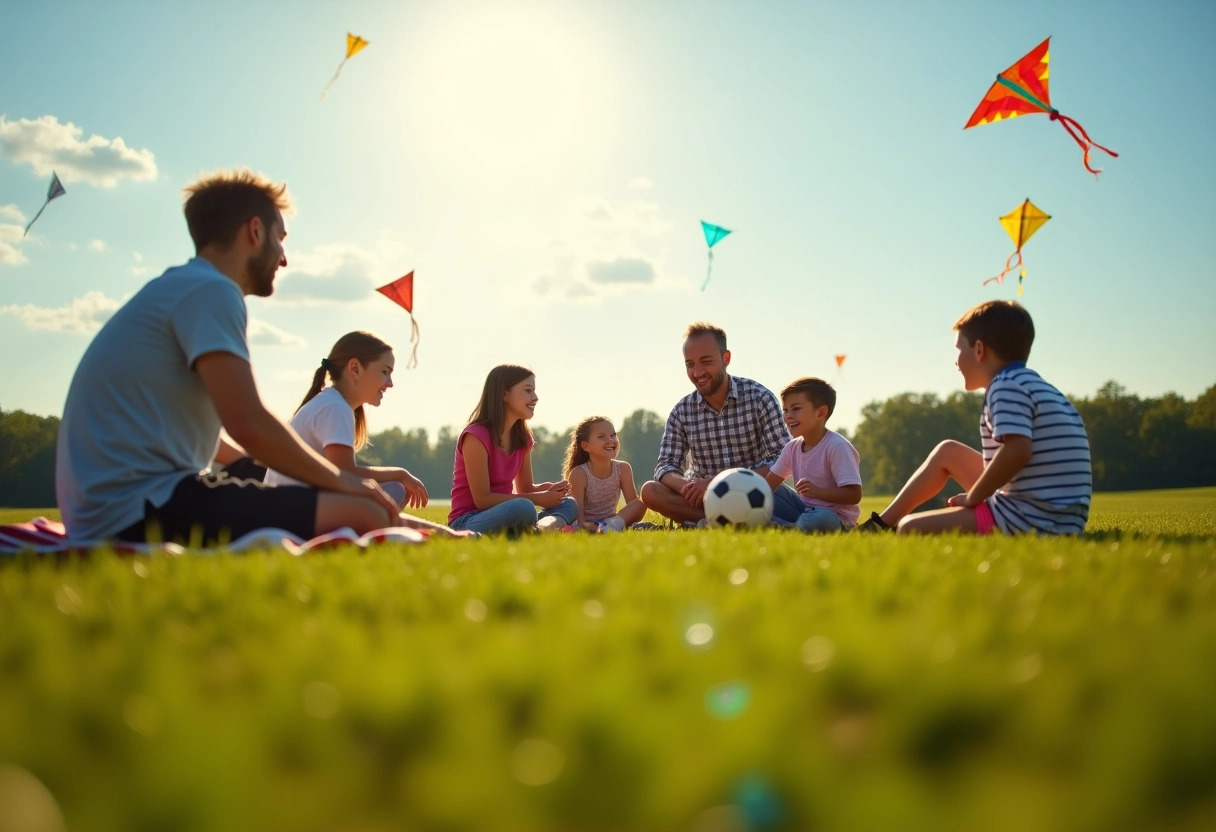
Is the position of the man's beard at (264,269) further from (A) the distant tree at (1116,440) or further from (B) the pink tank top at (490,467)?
(A) the distant tree at (1116,440)

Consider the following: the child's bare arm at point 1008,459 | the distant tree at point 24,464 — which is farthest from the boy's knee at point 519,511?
the distant tree at point 24,464

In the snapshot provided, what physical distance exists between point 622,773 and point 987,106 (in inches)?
427

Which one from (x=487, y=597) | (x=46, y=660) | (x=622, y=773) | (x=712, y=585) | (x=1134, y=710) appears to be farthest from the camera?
(x=712, y=585)

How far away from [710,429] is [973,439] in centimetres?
7072

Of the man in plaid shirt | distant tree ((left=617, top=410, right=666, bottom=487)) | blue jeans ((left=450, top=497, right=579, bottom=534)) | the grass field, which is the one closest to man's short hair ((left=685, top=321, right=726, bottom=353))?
the man in plaid shirt

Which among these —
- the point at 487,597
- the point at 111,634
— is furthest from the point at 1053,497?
the point at 111,634

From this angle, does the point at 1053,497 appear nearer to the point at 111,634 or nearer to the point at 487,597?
the point at 487,597

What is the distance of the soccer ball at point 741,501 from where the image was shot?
6383mm

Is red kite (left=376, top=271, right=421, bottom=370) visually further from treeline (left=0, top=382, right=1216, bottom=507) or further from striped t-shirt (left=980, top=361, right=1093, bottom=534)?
treeline (left=0, top=382, right=1216, bottom=507)

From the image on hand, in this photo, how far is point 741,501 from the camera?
640cm

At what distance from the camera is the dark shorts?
358cm

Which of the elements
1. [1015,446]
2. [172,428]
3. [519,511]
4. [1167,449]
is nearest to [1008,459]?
[1015,446]

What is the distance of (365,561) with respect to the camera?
2.89 meters

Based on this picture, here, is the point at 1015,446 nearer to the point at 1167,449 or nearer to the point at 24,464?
the point at 1167,449
